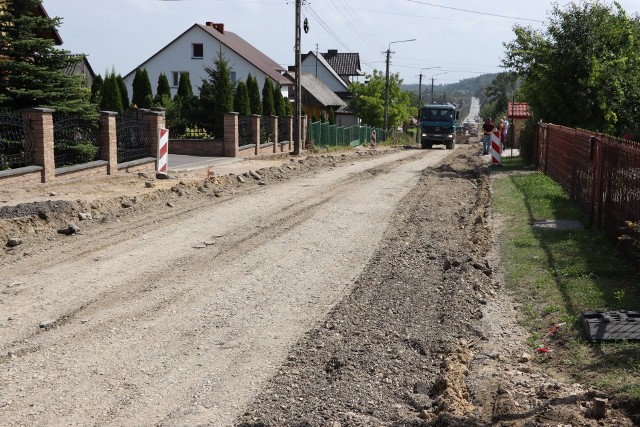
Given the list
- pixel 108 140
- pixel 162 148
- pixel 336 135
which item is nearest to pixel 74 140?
pixel 108 140

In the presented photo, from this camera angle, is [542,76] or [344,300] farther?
[542,76]

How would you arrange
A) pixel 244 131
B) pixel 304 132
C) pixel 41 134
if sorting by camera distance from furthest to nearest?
pixel 304 132, pixel 244 131, pixel 41 134

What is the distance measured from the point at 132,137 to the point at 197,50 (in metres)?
A: 39.0

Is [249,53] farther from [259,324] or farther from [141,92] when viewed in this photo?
[259,324]

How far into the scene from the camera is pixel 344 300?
25.7ft

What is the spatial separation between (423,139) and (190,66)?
19600 mm

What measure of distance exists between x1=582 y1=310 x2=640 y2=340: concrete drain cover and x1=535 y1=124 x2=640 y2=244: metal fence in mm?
3151

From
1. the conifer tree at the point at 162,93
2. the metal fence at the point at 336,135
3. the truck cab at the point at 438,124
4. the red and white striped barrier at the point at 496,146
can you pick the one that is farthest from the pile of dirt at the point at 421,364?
the truck cab at the point at 438,124

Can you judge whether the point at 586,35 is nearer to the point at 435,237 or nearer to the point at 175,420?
the point at 435,237

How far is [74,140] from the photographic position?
61.5 feet

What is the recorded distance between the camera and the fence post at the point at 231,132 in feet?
Answer: 96.8

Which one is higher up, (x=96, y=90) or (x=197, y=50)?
(x=197, y=50)

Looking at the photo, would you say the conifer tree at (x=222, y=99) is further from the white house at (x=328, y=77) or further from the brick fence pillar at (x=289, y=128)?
the white house at (x=328, y=77)

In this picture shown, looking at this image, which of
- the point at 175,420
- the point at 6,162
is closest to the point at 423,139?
the point at 6,162
